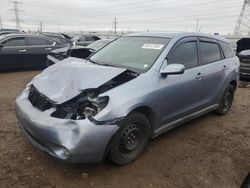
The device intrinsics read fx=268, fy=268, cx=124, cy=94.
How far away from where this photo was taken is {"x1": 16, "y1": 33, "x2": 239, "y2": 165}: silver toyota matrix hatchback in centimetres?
288

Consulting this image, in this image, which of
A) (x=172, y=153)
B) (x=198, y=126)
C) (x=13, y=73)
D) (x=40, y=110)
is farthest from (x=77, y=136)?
(x=13, y=73)

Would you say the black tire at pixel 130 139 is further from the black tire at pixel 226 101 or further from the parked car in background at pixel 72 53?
the parked car in background at pixel 72 53

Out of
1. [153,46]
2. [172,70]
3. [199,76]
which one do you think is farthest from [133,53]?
[199,76]

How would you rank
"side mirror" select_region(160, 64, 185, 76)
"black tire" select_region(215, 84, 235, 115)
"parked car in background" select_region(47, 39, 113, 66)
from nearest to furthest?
"side mirror" select_region(160, 64, 185, 76) → "black tire" select_region(215, 84, 235, 115) → "parked car in background" select_region(47, 39, 113, 66)

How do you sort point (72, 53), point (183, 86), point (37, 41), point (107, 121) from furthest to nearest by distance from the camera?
point (37, 41) < point (72, 53) < point (183, 86) < point (107, 121)

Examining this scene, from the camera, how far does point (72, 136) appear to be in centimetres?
280

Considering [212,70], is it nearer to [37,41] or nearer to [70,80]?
[70,80]

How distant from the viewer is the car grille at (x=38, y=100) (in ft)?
10.4

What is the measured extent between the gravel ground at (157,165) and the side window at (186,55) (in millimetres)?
1188

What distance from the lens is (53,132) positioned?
2.85 metres

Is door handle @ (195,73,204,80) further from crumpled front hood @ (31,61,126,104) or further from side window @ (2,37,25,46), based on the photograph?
→ side window @ (2,37,25,46)

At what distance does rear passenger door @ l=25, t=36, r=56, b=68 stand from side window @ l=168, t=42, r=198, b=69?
24.3 ft

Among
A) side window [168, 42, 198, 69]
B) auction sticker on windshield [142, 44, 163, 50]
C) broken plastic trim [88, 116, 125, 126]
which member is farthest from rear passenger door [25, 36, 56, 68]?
broken plastic trim [88, 116, 125, 126]

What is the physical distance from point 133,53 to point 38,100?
5.21 ft
